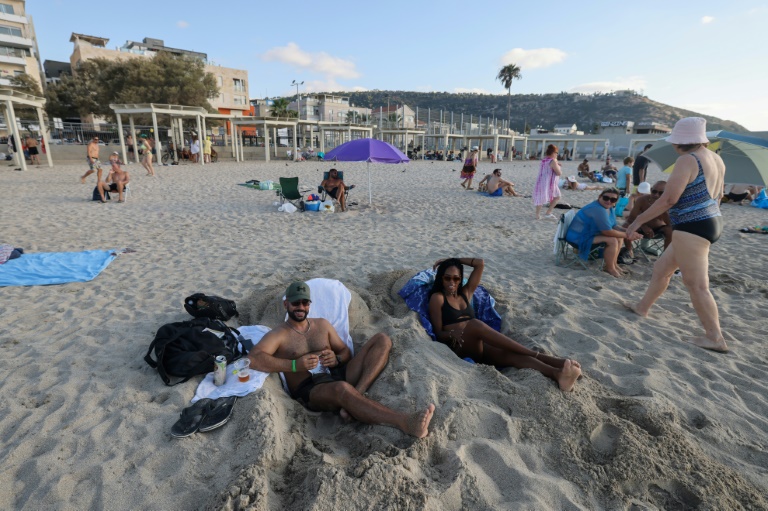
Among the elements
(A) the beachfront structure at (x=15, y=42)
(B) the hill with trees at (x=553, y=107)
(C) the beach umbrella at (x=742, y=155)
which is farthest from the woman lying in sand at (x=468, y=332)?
(B) the hill with trees at (x=553, y=107)

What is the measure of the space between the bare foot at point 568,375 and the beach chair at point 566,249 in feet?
10.1

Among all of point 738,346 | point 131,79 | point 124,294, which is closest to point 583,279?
point 738,346

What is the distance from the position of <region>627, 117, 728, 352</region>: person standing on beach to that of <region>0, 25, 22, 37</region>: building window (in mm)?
61282

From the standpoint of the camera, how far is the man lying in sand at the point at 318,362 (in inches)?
99.6

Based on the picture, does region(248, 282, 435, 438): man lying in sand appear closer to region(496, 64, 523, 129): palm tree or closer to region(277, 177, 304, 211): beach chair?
region(277, 177, 304, 211): beach chair

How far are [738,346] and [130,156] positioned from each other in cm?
2724

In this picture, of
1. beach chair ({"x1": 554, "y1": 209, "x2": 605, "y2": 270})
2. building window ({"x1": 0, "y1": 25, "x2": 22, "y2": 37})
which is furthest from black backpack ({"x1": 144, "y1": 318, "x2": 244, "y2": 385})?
building window ({"x1": 0, "y1": 25, "x2": 22, "y2": 37})

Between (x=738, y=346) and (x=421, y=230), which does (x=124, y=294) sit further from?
(x=738, y=346)

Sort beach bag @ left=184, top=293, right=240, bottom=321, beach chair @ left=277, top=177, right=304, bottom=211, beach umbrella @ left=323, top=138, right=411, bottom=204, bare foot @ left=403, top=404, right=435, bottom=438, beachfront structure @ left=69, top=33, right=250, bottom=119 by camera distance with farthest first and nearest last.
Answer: beachfront structure @ left=69, top=33, right=250, bottom=119 < beach chair @ left=277, top=177, right=304, bottom=211 < beach umbrella @ left=323, top=138, right=411, bottom=204 < beach bag @ left=184, top=293, right=240, bottom=321 < bare foot @ left=403, top=404, right=435, bottom=438

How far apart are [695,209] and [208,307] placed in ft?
13.7

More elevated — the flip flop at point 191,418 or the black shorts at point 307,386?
the flip flop at point 191,418

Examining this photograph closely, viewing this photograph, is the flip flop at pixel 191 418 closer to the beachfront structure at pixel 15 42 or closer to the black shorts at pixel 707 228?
the black shorts at pixel 707 228

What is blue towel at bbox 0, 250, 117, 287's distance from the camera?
466cm

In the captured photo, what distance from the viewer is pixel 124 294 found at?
14.3ft
